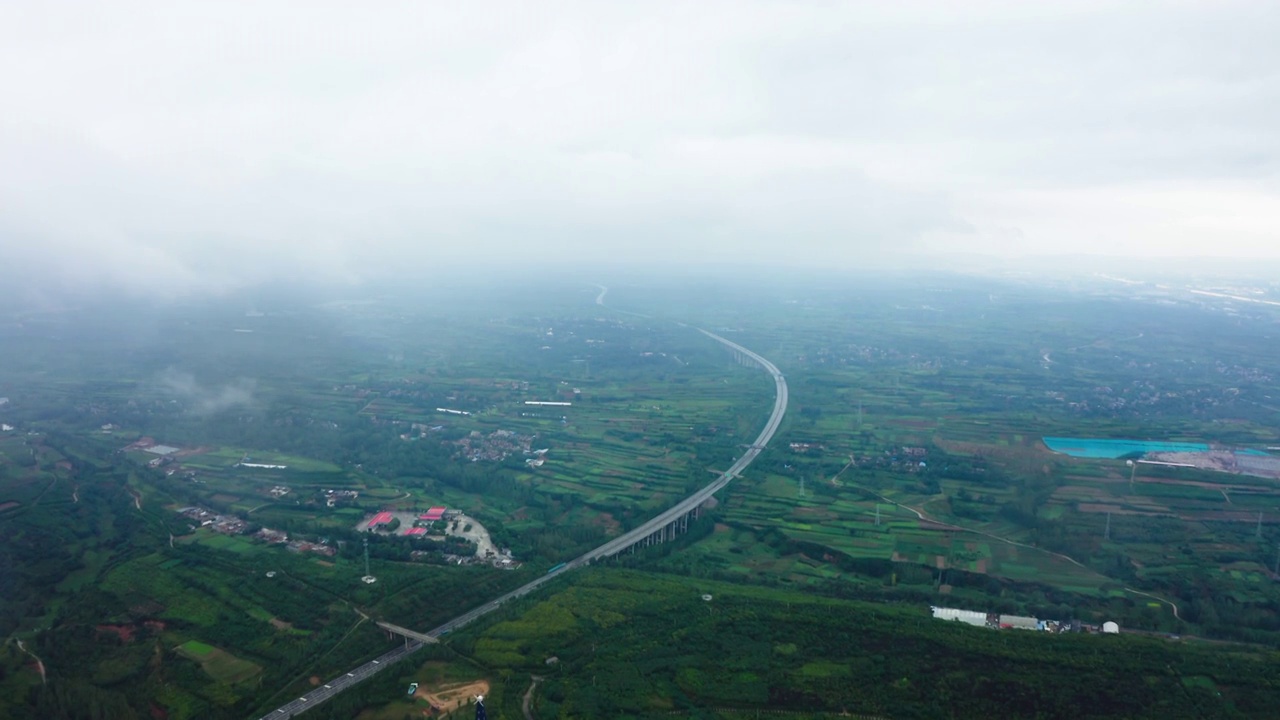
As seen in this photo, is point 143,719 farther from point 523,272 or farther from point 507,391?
point 523,272

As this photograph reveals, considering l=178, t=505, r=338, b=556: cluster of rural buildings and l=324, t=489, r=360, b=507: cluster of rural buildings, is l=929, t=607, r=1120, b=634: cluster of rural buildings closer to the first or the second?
l=178, t=505, r=338, b=556: cluster of rural buildings

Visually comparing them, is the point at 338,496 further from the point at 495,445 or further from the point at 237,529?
the point at 495,445

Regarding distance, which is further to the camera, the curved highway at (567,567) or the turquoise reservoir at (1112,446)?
the turquoise reservoir at (1112,446)

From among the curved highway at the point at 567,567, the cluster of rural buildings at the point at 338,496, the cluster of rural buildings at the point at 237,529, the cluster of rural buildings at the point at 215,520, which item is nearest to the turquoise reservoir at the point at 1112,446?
the curved highway at the point at 567,567

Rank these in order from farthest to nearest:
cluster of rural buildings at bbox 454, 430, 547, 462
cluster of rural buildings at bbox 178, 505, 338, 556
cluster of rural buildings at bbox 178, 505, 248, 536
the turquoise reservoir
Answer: cluster of rural buildings at bbox 454, 430, 547, 462 < the turquoise reservoir < cluster of rural buildings at bbox 178, 505, 248, 536 < cluster of rural buildings at bbox 178, 505, 338, 556

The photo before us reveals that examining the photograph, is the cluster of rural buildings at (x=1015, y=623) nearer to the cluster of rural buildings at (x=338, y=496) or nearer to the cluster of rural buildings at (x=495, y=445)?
the cluster of rural buildings at (x=495, y=445)

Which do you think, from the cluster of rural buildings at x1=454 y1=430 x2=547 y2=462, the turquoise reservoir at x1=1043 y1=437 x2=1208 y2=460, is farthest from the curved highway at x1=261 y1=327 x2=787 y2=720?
the turquoise reservoir at x1=1043 y1=437 x2=1208 y2=460

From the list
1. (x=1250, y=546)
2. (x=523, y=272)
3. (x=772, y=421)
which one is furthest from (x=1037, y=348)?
(x=523, y=272)

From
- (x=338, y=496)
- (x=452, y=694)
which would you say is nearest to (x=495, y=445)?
(x=338, y=496)
